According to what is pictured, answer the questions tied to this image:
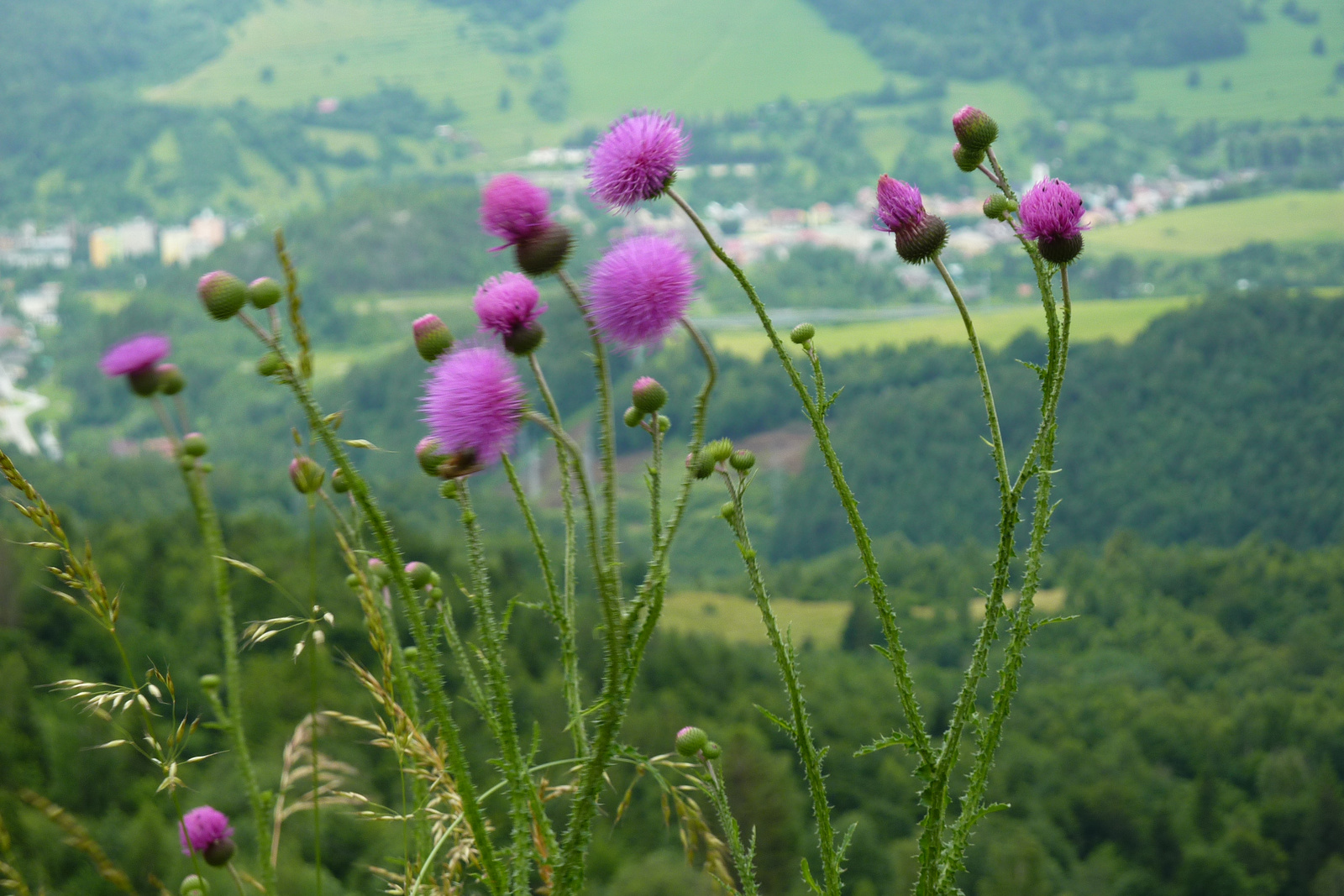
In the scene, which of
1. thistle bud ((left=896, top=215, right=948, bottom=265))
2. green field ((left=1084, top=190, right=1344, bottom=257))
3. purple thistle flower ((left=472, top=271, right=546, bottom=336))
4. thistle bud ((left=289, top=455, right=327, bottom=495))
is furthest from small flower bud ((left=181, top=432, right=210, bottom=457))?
green field ((left=1084, top=190, right=1344, bottom=257))

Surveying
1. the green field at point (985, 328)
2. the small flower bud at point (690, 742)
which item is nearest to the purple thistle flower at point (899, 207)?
the small flower bud at point (690, 742)

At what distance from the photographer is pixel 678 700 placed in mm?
24406

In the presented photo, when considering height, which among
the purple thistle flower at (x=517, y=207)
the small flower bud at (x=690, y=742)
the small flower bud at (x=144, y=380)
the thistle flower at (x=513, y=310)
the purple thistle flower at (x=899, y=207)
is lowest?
the small flower bud at (x=690, y=742)

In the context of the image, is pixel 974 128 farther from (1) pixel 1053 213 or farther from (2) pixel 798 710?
(2) pixel 798 710

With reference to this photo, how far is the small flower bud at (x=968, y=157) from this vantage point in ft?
5.93

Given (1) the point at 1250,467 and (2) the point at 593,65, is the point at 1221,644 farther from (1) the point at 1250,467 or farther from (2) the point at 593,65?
(2) the point at 593,65

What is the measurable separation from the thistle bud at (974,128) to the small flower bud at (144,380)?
120 cm

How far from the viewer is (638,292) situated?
1.48m

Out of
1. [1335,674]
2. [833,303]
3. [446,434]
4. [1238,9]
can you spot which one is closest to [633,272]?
[446,434]

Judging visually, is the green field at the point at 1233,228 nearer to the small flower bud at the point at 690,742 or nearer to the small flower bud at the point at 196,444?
the small flower bud at the point at 690,742

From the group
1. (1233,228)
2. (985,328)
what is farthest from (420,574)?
(1233,228)

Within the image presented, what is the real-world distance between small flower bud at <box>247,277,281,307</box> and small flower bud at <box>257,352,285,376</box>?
21 cm

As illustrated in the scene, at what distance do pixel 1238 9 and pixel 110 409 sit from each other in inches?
4853

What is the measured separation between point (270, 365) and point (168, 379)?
218mm
